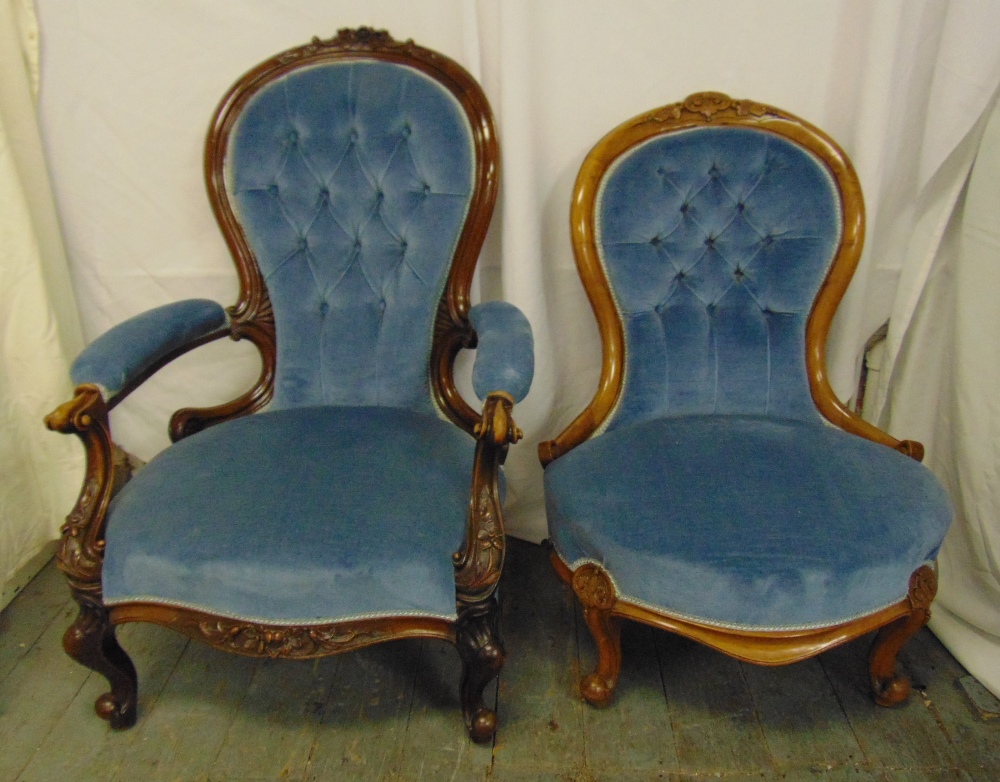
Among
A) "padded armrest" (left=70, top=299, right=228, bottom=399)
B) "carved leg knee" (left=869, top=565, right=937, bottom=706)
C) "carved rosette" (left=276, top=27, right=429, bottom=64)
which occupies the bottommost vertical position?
A: "carved leg knee" (left=869, top=565, right=937, bottom=706)

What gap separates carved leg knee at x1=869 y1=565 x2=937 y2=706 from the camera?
1034 mm

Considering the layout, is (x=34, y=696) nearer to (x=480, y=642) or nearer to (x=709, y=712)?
(x=480, y=642)

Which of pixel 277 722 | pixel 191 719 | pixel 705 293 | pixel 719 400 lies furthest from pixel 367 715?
pixel 705 293

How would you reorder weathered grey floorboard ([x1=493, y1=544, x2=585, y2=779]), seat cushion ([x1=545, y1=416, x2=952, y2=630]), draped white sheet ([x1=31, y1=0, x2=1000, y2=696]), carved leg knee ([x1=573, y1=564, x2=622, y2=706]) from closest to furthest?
seat cushion ([x1=545, y1=416, x2=952, y2=630]) → carved leg knee ([x1=573, y1=564, x2=622, y2=706]) → weathered grey floorboard ([x1=493, y1=544, x2=585, y2=779]) → draped white sheet ([x1=31, y1=0, x2=1000, y2=696])

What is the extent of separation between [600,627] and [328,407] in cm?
58

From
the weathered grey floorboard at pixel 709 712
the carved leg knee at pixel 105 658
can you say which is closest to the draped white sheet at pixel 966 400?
the weathered grey floorboard at pixel 709 712

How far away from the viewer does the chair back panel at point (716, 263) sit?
49.2 inches

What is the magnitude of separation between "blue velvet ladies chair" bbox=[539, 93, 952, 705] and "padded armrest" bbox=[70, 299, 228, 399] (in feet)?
2.03

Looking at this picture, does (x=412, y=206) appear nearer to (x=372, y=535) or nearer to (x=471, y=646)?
(x=372, y=535)

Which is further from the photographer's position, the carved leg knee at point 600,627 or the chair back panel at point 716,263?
the chair back panel at point 716,263

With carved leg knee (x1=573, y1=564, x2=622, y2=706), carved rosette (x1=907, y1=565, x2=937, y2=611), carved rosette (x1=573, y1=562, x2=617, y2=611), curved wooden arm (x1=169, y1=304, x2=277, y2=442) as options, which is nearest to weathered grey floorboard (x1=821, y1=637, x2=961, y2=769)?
carved rosette (x1=907, y1=565, x2=937, y2=611)

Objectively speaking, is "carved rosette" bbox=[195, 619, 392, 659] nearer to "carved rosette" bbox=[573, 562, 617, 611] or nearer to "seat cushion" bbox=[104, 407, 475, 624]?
"seat cushion" bbox=[104, 407, 475, 624]

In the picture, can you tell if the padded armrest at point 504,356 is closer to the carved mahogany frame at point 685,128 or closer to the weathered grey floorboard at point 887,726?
the carved mahogany frame at point 685,128

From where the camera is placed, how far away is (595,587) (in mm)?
1058
